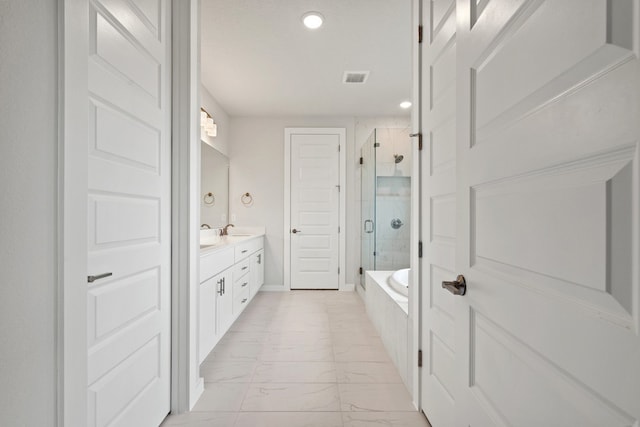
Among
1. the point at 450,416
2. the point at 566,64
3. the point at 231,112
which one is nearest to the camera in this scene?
the point at 566,64

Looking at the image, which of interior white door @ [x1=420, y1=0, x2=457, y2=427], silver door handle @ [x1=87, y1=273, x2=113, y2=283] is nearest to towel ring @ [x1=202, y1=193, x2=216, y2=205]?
silver door handle @ [x1=87, y1=273, x2=113, y2=283]

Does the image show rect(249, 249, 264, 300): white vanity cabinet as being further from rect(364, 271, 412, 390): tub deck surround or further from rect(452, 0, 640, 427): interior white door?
rect(452, 0, 640, 427): interior white door

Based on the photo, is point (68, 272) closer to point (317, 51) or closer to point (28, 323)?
point (28, 323)

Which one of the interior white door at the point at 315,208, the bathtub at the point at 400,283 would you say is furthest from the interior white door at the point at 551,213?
the interior white door at the point at 315,208

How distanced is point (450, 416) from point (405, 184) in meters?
2.89

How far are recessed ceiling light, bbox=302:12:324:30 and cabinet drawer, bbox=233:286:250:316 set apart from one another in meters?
2.36

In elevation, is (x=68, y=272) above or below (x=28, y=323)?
above

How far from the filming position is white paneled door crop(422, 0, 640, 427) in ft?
1.43

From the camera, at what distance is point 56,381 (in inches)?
33.7

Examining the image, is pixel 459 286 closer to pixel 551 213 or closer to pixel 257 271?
pixel 551 213

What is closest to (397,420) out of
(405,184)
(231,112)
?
(405,184)

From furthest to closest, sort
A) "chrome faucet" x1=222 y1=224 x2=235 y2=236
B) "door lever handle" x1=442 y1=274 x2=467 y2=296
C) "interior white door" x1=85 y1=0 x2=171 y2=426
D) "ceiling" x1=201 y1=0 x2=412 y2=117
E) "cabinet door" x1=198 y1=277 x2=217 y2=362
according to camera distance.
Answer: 1. "chrome faucet" x1=222 y1=224 x2=235 y2=236
2. "ceiling" x1=201 y1=0 x2=412 y2=117
3. "cabinet door" x1=198 y1=277 x2=217 y2=362
4. "interior white door" x1=85 y1=0 x2=171 y2=426
5. "door lever handle" x1=442 y1=274 x2=467 y2=296

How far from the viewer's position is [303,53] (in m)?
2.76

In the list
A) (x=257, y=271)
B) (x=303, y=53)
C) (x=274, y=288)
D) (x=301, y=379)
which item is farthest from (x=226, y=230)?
(x=301, y=379)
